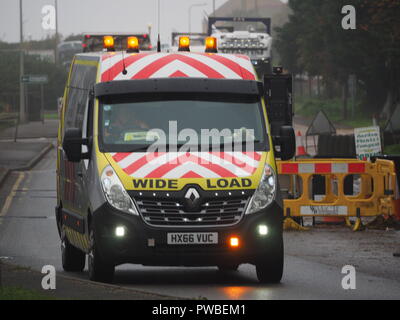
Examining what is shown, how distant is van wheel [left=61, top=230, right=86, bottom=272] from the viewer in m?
14.9

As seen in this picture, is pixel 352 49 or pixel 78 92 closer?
pixel 78 92

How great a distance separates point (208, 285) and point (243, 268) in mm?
2106

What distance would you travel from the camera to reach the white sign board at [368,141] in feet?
93.5

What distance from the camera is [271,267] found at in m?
12.9

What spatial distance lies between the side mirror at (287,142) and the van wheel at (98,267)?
7.17ft

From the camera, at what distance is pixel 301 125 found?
223ft

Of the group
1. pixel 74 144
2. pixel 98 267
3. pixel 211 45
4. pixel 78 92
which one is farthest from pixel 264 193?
pixel 78 92

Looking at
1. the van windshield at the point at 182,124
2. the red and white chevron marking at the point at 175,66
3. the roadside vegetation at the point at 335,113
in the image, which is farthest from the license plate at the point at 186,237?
the roadside vegetation at the point at 335,113

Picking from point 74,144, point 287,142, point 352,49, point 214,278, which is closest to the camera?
point 74,144

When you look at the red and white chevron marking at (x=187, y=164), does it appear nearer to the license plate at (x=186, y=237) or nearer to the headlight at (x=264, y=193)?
the headlight at (x=264, y=193)

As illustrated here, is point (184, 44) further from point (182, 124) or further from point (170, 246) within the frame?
point (170, 246)

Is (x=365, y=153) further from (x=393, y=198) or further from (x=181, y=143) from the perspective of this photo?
(x=181, y=143)

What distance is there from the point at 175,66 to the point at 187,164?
1.46 metres

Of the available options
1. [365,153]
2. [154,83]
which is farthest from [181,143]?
[365,153]
